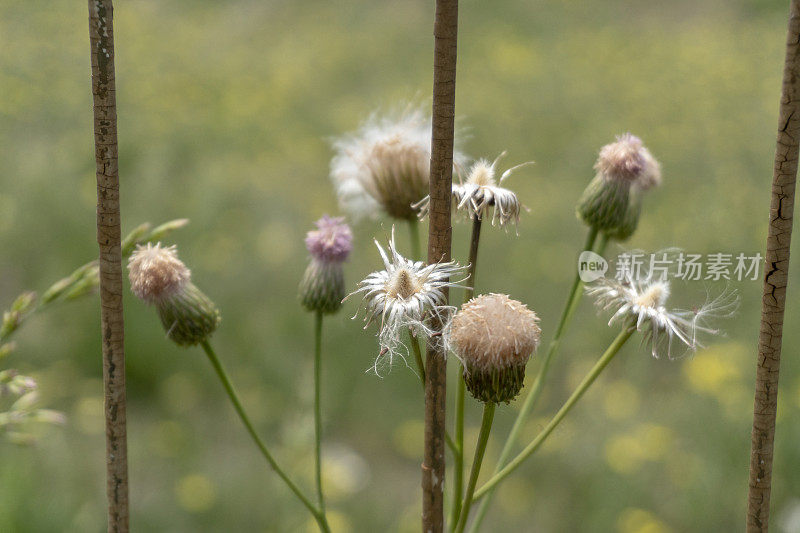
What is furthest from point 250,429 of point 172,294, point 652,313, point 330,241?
point 652,313

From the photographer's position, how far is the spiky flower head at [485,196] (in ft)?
2.21

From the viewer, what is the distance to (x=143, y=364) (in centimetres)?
309

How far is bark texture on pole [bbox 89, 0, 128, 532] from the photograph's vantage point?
0.57m

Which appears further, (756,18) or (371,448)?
(756,18)

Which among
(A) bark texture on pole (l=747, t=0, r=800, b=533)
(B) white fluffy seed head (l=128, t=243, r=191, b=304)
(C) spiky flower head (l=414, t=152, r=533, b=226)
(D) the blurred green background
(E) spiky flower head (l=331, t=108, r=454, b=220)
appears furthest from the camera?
(D) the blurred green background

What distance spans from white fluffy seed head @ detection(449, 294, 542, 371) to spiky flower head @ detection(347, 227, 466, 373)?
0.7 inches

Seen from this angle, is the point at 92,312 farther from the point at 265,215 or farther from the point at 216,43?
the point at 216,43

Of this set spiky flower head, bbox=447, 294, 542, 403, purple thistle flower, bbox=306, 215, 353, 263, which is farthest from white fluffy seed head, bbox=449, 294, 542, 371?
purple thistle flower, bbox=306, 215, 353, 263

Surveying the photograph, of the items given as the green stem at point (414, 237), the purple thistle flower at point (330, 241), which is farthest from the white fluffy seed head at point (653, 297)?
the purple thistle flower at point (330, 241)

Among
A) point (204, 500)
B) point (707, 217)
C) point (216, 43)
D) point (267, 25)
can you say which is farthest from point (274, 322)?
point (267, 25)

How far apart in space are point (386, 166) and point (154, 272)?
295mm

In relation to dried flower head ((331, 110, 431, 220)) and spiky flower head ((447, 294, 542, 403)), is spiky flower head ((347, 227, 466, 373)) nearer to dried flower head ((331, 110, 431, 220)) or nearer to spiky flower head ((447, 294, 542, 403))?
spiky flower head ((447, 294, 542, 403))

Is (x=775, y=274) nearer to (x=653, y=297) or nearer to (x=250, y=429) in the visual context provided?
(x=653, y=297)

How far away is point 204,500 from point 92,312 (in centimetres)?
101
